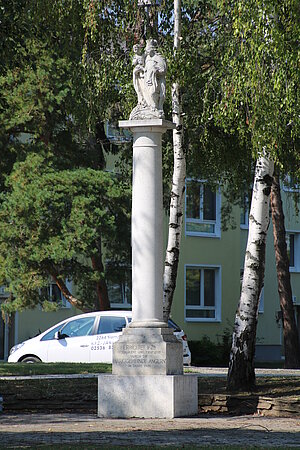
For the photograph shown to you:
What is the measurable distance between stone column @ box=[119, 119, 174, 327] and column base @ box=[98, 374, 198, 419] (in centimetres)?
81

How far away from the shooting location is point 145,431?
1288 cm

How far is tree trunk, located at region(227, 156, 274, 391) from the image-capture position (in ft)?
57.2

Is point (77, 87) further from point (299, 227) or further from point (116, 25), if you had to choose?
point (299, 227)

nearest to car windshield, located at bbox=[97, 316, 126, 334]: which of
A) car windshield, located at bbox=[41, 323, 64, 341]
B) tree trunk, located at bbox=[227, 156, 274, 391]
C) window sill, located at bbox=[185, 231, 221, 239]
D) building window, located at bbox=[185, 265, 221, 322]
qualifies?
car windshield, located at bbox=[41, 323, 64, 341]

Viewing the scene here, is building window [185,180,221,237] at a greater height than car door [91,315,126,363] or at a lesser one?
greater

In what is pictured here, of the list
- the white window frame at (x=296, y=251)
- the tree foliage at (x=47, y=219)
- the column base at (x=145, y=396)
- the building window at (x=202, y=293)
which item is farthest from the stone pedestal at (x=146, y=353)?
the white window frame at (x=296, y=251)

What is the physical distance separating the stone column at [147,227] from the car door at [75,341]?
12470 millimetres

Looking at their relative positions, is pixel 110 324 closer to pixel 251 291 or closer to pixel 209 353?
pixel 251 291

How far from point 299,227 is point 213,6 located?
32.4 meters

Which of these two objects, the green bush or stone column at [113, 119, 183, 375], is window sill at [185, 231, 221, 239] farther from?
stone column at [113, 119, 183, 375]

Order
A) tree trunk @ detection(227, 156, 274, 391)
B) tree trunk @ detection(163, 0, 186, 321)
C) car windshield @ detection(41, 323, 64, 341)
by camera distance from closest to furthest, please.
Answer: tree trunk @ detection(227, 156, 274, 391)
tree trunk @ detection(163, 0, 186, 321)
car windshield @ detection(41, 323, 64, 341)

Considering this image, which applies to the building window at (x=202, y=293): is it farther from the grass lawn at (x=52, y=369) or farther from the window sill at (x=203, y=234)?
the grass lawn at (x=52, y=369)

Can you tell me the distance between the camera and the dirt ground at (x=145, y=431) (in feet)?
37.5

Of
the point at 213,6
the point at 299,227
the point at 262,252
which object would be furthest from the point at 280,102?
the point at 299,227
